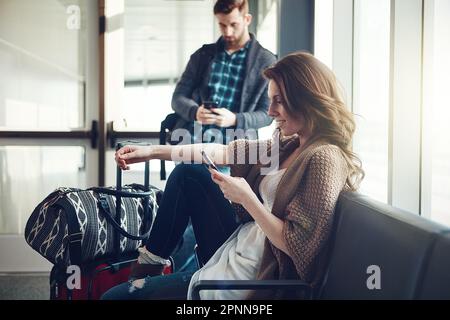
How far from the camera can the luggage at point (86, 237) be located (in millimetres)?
1022

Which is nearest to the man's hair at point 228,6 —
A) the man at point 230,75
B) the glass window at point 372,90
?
A: the man at point 230,75

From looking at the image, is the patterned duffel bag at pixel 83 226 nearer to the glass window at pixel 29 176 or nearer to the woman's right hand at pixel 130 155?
the woman's right hand at pixel 130 155

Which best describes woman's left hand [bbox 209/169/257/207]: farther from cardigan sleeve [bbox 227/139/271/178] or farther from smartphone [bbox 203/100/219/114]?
smartphone [bbox 203/100/219/114]

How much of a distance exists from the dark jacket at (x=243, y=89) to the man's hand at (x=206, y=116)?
0.04 metres

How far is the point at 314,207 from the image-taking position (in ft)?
2.32

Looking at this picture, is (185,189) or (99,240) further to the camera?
(99,240)

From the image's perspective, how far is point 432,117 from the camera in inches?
36.5

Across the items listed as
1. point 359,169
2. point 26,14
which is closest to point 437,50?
point 359,169

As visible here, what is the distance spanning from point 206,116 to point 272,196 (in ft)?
1.21

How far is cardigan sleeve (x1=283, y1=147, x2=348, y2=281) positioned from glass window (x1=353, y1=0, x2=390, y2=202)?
0.44 meters

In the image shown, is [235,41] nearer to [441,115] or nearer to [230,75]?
[230,75]

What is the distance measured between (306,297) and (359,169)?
0.22 metres

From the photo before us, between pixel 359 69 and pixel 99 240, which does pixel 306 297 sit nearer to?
pixel 99 240
